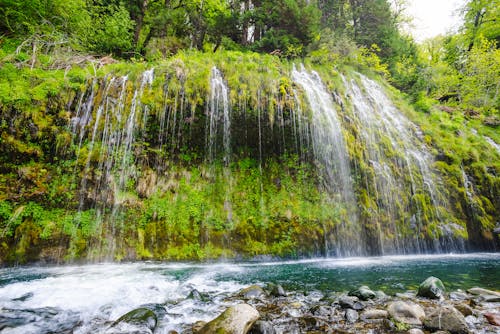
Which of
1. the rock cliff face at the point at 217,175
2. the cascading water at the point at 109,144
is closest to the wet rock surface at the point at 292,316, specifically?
the rock cliff face at the point at 217,175

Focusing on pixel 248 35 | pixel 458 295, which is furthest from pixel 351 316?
pixel 248 35

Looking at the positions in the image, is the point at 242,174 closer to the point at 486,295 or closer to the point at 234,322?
the point at 234,322

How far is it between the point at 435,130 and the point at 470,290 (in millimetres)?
9833

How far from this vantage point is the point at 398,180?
9.98 meters

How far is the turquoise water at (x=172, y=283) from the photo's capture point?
137 inches

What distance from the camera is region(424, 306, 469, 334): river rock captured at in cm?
299

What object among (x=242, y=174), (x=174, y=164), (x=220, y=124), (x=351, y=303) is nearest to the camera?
(x=351, y=303)

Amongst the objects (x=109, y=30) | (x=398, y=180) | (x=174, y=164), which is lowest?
(x=398, y=180)

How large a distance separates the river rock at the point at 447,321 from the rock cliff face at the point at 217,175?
5062 millimetres

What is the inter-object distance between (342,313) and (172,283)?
10.4ft

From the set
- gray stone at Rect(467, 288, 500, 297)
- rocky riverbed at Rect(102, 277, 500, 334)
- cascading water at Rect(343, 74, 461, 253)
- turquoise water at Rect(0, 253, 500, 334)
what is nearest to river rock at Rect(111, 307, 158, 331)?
rocky riverbed at Rect(102, 277, 500, 334)

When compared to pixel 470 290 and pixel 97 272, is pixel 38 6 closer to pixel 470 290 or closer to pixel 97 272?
pixel 97 272

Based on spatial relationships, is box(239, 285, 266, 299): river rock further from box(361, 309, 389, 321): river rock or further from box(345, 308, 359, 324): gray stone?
box(361, 309, 389, 321): river rock

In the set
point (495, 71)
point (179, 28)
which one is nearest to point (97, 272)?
point (179, 28)
